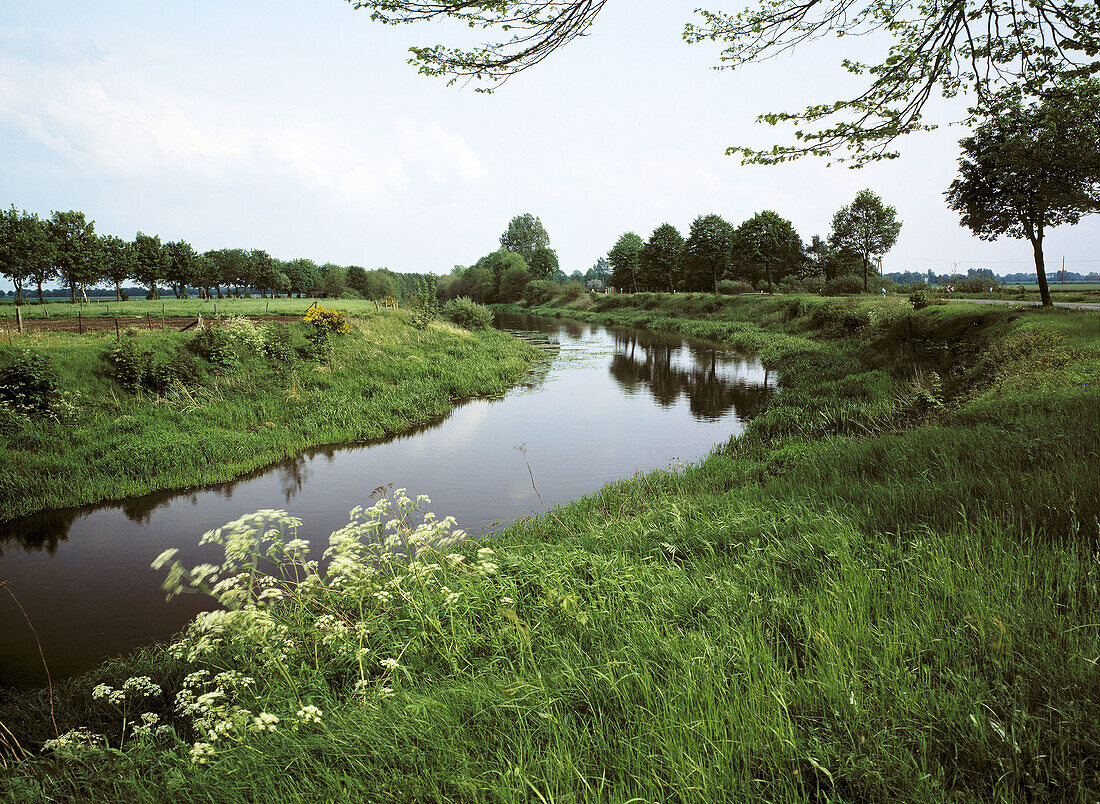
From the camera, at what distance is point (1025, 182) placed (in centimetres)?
1605

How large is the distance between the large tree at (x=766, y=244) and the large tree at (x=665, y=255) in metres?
12.7

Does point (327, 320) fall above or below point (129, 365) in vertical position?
above

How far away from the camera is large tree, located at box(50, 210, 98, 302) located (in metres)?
48.2

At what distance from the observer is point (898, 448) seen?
6.72 meters

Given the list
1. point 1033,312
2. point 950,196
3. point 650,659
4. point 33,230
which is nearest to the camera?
point 650,659

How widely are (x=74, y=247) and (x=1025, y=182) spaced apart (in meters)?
71.6

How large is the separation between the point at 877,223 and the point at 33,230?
79.9 meters

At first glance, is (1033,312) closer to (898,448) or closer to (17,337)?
(898,448)

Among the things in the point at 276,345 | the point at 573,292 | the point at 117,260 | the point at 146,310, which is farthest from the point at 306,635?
the point at 573,292

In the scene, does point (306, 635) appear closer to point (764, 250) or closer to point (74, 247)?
point (764, 250)

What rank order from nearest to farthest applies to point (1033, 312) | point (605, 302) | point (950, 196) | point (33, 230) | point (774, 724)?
1. point (774, 724)
2. point (1033, 312)
3. point (950, 196)
4. point (33, 230)
5. point (605, 302)

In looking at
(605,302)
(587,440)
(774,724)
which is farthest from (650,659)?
(605,302)

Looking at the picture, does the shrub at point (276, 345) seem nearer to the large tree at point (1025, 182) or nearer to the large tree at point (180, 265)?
the large tree at point (1025, 182)

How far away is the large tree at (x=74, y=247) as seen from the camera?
4816cm
